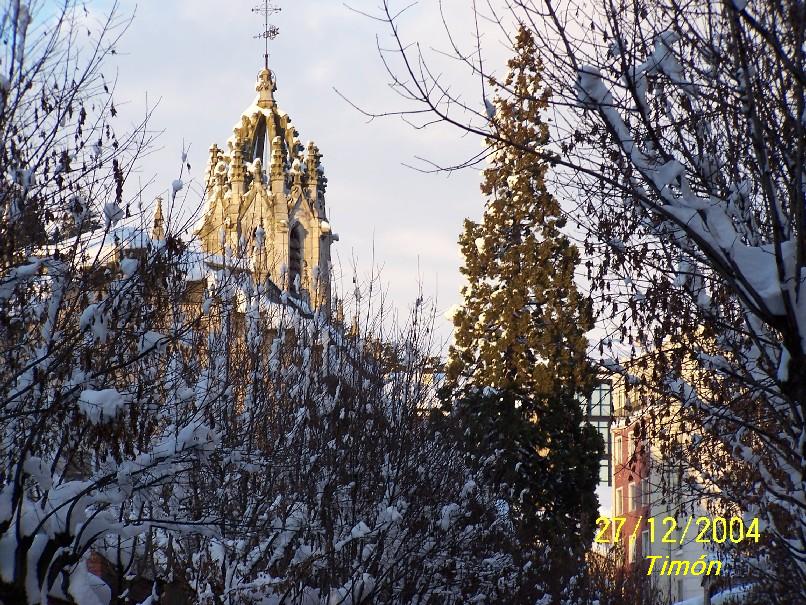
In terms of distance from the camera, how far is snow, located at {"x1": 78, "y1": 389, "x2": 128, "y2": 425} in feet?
28.7

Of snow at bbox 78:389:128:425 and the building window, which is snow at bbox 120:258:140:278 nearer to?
snow at bbox 78:389:128:425

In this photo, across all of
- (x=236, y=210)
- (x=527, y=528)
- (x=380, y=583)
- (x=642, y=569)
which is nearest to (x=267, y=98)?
(x=236, y=210)

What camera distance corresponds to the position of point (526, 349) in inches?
1350

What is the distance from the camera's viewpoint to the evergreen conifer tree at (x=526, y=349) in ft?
102

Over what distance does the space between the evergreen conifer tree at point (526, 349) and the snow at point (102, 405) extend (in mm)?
20189

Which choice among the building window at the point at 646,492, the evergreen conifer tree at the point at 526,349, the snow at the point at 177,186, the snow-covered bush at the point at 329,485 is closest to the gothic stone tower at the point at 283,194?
the building window at the point at 646,492

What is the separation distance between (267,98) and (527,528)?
54.3 metres

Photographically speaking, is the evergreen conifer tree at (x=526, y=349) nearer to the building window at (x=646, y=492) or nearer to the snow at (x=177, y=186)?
the building window at (x=646, y=492)

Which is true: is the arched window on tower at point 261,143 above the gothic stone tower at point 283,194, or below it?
above

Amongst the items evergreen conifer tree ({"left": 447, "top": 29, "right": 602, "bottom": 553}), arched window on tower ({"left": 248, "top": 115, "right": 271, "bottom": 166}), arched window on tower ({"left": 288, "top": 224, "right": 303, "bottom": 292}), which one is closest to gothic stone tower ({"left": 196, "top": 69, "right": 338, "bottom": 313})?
arched window on tower ({"left": 288, "top": 224, "right": 303, "bottom": 292})

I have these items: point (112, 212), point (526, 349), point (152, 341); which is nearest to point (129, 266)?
point (112, 212)

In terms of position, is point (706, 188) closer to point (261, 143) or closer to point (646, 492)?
point (646, 492)

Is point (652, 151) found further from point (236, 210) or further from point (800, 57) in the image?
point (236, 210)

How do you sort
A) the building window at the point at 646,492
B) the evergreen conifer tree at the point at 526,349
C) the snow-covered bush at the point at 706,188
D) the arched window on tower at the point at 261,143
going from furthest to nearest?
the arched window on tower at the point at 261,143 → the evergreen conifer tree at the point at 526,349 → the building window at the point at 646,492 → the snow-covered bush at the point at 706,188
